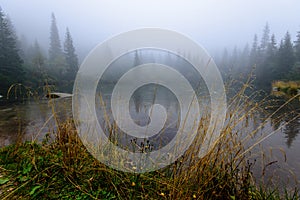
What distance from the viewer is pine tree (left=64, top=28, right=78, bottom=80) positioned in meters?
26.5

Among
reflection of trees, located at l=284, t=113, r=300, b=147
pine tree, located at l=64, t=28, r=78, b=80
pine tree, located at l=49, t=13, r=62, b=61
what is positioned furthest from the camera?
pine tree, located at l=49, t=13, r=62, b=61

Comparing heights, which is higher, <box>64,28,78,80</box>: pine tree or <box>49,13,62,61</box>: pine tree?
<box>49,13,62,61</box>: pine tree

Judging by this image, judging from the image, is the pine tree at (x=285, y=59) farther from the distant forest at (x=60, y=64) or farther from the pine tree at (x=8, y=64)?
the pine tree at (x=8, y=64)

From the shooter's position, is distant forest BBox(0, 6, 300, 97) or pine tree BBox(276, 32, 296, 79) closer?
distant forest BBox(0, 6, 300, 97)

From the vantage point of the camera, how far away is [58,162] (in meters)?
1.46

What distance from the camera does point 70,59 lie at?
30.4 m

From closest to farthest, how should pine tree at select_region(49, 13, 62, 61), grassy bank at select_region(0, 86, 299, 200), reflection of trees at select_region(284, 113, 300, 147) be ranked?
1. grassy bank at select_region(0, 86, 299, 200)
2. reflection of trees at select_region(284, 113, 300, 147)
3. pine tree at select_region(49, 13, 62, 61)

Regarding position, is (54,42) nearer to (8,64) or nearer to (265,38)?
(8,64)

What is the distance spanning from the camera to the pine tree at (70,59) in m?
26.5

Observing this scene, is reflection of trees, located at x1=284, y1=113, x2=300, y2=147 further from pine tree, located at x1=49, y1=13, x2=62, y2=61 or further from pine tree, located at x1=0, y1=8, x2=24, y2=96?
pine tree, located at x1=49, y1=13, x2=62, y2=61

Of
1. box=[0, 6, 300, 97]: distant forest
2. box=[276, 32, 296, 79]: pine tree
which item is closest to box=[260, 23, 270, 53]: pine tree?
box=[0, 6, 300, 97]: distant forest

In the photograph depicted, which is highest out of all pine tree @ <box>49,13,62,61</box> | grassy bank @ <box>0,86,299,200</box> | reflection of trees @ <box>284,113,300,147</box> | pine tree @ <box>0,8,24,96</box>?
pine tree @ <box>49,13,62,61</box>

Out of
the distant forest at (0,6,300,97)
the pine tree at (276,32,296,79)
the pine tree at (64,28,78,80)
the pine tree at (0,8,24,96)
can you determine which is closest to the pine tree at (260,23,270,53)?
the distant forest at (0,6,300,97)

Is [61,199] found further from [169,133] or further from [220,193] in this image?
[169,133]
